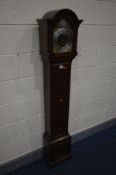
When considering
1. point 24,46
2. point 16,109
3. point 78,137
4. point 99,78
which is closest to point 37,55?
point 24,46

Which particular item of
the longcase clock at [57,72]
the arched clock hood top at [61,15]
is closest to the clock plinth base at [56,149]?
the longcase clock at [57,72]

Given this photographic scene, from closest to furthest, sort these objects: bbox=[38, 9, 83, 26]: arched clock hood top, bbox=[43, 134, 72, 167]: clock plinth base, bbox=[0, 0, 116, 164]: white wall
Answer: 1. bbox=[38, 9, 83, 26]: arched clock hood top
2. bbox=[0, 0, 116, 164]: white wall
3. bbox=[43, 134, 72, 167]: clock plinth base

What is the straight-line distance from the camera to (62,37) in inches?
51.8

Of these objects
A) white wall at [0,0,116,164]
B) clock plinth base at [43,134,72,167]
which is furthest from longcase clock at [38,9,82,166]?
white wall at [0,0,116,164]

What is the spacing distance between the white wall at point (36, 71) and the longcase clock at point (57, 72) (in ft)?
0.37

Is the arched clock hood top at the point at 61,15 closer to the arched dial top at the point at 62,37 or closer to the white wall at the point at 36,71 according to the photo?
the arched dial top at the point at 62,37

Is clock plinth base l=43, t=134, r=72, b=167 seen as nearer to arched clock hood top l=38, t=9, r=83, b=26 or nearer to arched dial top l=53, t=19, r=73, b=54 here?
arched dial top l=53, t=19, r=73, b=54

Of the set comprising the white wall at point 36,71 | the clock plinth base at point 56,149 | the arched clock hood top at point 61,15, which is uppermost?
the arched clock hood top at point 61,15

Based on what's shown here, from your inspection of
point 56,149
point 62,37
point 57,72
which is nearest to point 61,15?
point 62,37

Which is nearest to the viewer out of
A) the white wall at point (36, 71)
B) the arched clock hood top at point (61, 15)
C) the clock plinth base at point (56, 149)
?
the arched clock hood top at point (61, 15)

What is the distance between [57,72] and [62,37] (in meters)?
0.30

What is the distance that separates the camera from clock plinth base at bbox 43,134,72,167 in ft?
5.62

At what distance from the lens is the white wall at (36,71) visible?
1354 mm

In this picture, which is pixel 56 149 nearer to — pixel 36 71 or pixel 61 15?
pixel 36 71
